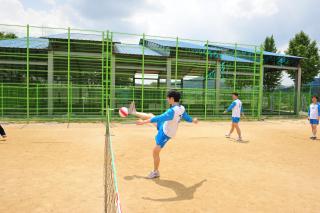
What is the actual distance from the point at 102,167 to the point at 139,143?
11.3 ft

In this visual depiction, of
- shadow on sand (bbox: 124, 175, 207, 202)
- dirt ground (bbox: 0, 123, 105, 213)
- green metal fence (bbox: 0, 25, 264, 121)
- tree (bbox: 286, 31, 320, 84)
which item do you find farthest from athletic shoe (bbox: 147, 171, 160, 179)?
tree (bbox: 286, 31, 320, 84)

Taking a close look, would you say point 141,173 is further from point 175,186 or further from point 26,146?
point 26,146

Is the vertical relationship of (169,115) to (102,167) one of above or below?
above

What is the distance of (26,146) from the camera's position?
29.2 feet

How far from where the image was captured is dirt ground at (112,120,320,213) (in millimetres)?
4566

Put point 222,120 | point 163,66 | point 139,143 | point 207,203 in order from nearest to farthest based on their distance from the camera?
1. point 207,203
2. point 139,143
3. point 222,120
4. point 163,66

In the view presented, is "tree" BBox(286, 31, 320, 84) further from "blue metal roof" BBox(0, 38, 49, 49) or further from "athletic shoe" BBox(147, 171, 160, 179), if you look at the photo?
"athletic shoe" BBox(147, 171, 160, 179)

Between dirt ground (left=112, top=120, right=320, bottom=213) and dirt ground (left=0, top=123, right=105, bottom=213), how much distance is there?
0.61 m

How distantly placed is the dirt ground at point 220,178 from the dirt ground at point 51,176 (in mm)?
606

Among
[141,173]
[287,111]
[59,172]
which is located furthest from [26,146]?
[287,111]

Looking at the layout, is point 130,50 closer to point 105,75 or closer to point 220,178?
point 105,75

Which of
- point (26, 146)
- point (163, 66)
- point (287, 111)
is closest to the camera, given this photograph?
point (26, 146)

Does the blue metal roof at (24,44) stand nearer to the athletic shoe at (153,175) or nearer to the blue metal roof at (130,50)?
the blue metal roof at (130,50)

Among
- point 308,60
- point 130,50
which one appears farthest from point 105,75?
point 308,60
